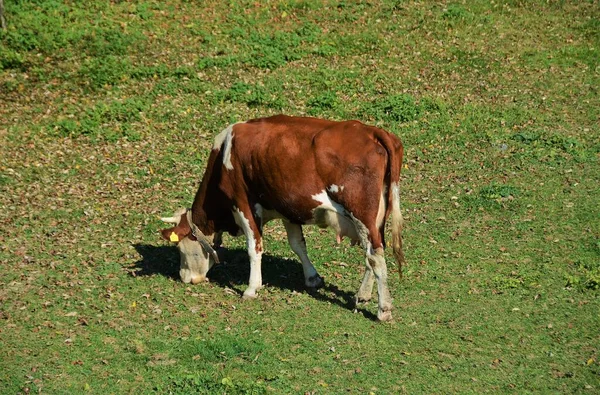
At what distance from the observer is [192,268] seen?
12523 mm

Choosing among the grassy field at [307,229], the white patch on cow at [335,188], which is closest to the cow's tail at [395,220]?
the white patch on cow at [335,188]

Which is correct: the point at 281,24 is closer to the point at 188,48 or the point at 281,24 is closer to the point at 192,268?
the point at 188,48

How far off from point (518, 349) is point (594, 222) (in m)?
4.12

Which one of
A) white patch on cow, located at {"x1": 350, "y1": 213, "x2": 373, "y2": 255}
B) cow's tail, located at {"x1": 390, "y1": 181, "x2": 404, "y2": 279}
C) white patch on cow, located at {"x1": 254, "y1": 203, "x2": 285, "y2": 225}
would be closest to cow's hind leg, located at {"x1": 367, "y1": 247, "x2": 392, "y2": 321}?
white patch on cow, located at {"x1": 350, "y1": 213, "x2": 373, "y2": 255}

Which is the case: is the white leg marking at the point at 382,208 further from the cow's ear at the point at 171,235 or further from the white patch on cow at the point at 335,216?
the cow's ear at the point at 171,235

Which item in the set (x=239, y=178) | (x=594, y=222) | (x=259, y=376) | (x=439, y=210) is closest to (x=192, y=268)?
(x=239, y=178)

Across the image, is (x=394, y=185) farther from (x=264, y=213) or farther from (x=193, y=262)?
(x=193, y=262)

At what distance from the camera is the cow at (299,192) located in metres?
11.1

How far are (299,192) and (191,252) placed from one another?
1.99 metres

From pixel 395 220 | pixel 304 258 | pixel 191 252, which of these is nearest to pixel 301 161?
pixel 395 220

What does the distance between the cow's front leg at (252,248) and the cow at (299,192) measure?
1 centimetres

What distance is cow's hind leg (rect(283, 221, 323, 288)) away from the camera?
1240 cm

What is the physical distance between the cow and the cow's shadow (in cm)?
27

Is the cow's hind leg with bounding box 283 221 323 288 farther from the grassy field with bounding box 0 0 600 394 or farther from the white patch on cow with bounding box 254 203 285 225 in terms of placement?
the white patch on cow with bounding box 254 203 285 225
